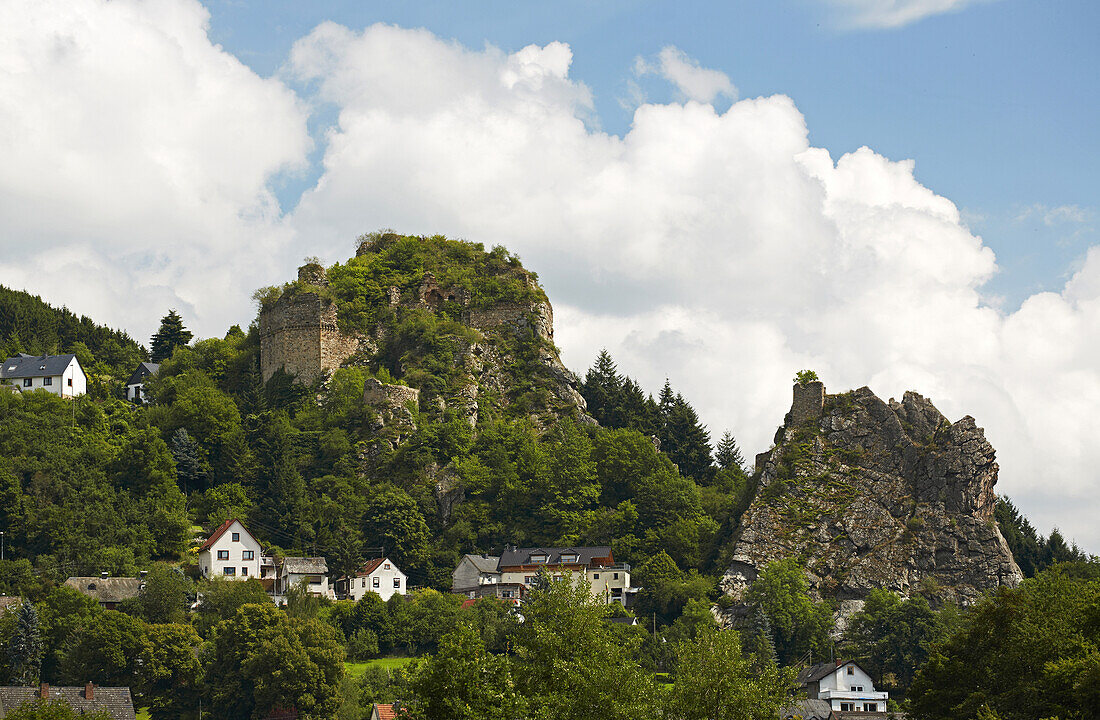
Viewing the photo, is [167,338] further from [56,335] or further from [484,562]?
[484,562]

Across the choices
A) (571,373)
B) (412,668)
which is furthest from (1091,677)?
(571,373)

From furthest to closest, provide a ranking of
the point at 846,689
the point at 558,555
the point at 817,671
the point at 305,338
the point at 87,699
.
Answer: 1. the point at 305,338
2. the point at 558,555
3. the point at 817,671
4. the point at 846,689
5. the point at 87,699

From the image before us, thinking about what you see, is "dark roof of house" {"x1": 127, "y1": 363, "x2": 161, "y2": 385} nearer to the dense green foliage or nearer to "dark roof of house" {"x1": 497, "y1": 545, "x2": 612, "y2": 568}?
"dark roof of house" {"x1": 497, "y1": 545, "x2": 612, "y2": 568}

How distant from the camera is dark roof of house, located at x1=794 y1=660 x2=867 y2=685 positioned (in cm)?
7400

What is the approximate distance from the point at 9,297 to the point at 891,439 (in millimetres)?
75886

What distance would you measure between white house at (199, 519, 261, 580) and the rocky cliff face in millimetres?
27408

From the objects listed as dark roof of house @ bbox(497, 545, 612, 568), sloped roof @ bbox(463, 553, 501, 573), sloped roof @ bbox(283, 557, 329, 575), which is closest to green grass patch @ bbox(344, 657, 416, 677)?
sloped roof @ bbox(283, 557, 329, 575)

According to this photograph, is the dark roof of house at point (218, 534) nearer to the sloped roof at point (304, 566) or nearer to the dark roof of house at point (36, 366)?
the sloped roof at point (304, 566)

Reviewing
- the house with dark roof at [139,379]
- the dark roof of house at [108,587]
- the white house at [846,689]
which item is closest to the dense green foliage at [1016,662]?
the white house at [846,689]

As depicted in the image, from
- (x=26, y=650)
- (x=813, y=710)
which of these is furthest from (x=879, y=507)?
(x=26, y=650)

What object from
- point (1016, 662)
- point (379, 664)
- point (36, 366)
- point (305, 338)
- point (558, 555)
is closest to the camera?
point (1016, 662)

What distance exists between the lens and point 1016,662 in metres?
47.5

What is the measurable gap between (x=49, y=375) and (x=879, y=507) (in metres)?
57.4

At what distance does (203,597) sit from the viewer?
79.6m
